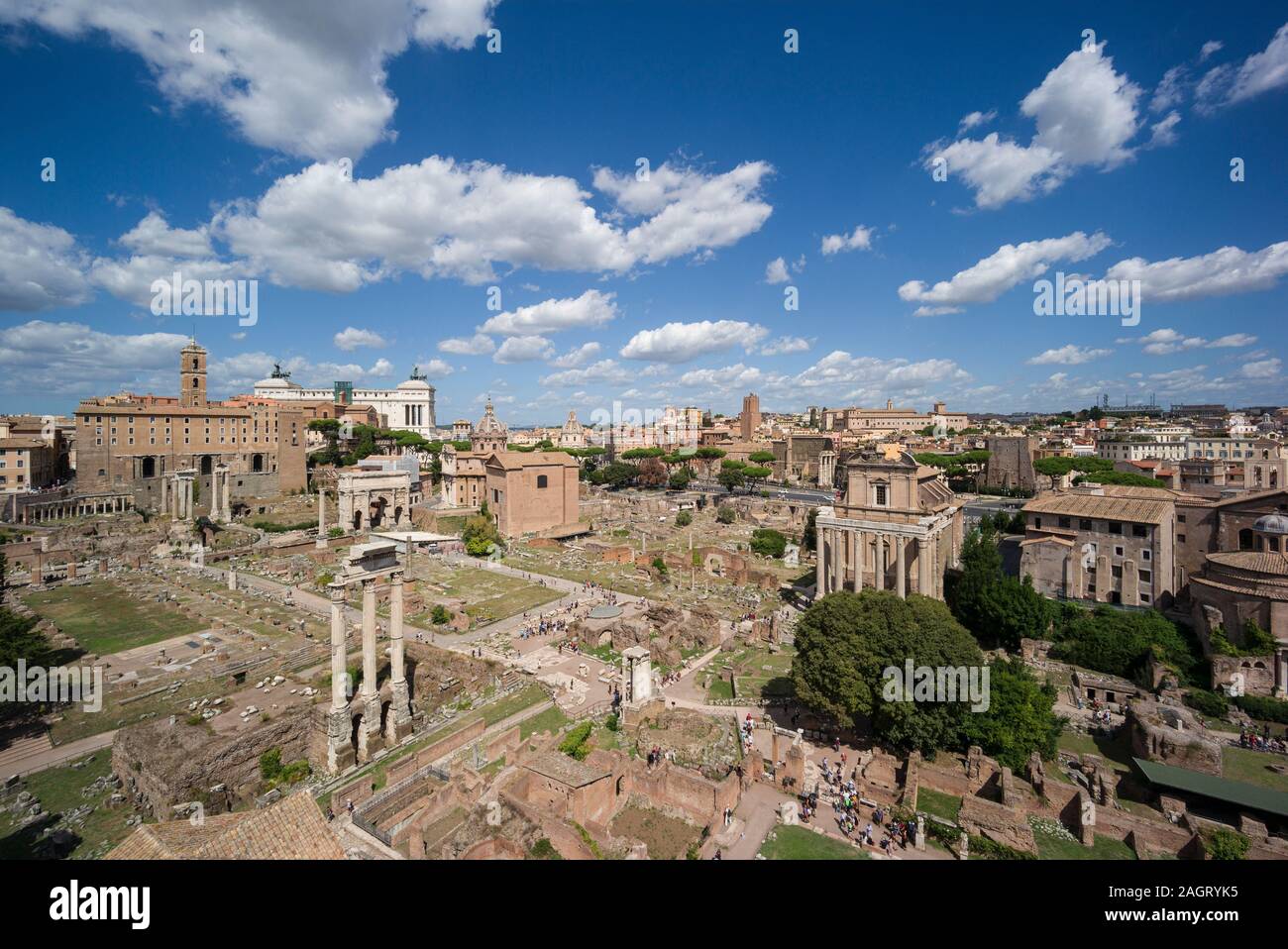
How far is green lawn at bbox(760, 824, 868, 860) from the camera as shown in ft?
50.2

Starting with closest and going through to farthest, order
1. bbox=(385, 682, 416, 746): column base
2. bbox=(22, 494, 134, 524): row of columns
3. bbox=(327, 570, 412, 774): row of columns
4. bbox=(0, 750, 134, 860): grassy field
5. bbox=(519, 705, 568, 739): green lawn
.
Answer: bbox=(0, 750, 134, 860): grassy field, bbox=(327, 570, 412, 774): row of columns, bbox=(385, 682, 416, 746): column base, bbox=(519, 705, 568, 739): green lawn, bbox=(22, 494, 134, 524): row of columns

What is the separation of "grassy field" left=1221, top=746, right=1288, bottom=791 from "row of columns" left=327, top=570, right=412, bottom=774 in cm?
2758

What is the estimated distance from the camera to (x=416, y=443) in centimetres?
9738

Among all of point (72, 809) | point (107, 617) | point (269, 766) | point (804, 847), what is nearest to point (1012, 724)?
point (804, 847)

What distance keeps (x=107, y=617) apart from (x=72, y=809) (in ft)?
71.4

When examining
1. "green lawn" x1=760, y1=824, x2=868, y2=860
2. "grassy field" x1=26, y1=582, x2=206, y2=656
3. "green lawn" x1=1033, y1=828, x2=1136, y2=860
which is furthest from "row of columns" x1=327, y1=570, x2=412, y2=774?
"green lawn" x1=1033, y1=828, x2=1136, y2=860

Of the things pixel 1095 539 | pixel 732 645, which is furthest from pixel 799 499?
pixel 732 645

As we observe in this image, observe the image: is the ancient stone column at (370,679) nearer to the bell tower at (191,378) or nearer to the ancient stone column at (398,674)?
the ancient stone column at (398,674)

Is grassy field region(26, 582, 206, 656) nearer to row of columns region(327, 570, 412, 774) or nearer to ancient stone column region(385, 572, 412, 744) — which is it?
row of columns region(327, 570, 412, 774)

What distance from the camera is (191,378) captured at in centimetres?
7012

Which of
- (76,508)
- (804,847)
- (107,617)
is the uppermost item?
(76,508)

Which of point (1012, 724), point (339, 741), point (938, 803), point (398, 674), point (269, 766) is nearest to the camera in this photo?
point (938, 803)

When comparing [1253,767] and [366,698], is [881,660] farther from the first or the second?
[366,698]
